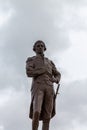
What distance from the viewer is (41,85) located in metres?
15.1

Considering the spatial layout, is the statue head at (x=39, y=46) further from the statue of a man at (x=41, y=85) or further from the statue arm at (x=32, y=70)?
the statue arm at (x=32, y=70)

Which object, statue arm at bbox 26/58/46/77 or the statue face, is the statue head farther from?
statue arm at bbox 26/58/46/77

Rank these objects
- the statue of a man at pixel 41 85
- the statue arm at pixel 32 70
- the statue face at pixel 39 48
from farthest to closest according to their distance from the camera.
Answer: the statue face at pixel 39 48 < the statue arm at pixel 32 70 < the statue of a man at pixel 41 85

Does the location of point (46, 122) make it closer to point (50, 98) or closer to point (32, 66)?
point (50, 98)

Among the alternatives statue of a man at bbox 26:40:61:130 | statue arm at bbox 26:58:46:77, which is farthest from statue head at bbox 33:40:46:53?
statue arm at bbox 26:58:46:77

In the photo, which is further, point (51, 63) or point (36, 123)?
point (51, 63)

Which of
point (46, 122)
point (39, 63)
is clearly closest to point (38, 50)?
point (39, 63)

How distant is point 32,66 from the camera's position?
15328 millimetres

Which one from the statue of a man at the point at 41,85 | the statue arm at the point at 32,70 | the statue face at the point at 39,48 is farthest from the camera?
the statue face at the point at 39,48

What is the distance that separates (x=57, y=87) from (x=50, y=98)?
0.55 metres

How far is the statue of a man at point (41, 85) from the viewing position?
14797 millimetres

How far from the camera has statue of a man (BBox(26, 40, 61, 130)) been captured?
583 inches

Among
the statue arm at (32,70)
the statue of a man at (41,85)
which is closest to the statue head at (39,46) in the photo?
the statue of a man at (41,85)

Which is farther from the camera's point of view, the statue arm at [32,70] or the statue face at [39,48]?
the statue face at [39,48]
